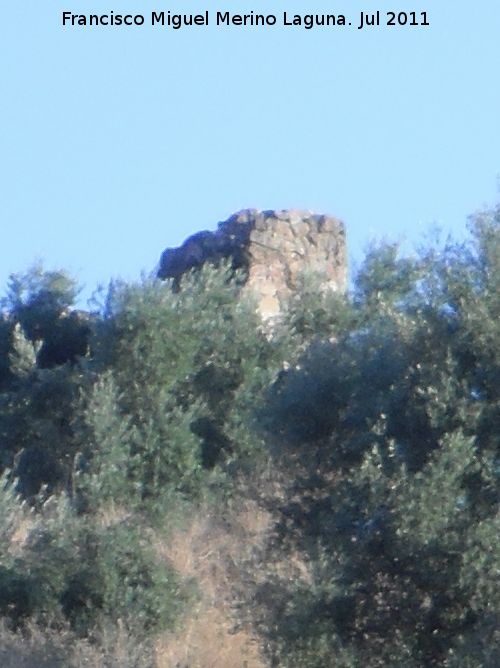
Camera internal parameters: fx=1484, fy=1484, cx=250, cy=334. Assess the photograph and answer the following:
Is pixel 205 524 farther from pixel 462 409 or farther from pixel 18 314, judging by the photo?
pixel 462 409

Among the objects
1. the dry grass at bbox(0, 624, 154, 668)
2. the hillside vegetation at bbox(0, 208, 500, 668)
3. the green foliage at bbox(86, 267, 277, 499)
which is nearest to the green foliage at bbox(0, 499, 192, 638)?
the hillside vegetation at bbox(0, 208, 500, 668)

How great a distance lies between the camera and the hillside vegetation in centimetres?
987

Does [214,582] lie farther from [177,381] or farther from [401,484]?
[401,484]

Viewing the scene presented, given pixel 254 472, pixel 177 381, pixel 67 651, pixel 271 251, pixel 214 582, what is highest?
pixel 271 251

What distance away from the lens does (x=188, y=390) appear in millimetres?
18641

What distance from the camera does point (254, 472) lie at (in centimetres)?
1312

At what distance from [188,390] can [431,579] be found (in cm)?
903

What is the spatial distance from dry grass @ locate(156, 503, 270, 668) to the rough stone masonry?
4.67m

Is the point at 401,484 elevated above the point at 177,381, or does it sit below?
below

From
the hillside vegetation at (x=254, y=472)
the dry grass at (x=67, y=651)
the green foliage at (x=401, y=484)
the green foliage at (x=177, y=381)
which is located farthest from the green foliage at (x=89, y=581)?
the green foliage at (x=177, y=381)

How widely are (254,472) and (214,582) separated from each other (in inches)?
111

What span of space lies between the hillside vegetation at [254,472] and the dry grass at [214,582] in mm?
32

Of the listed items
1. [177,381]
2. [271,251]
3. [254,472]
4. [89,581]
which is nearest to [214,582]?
[89,581]

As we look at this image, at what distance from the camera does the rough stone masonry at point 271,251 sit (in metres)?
21.4
